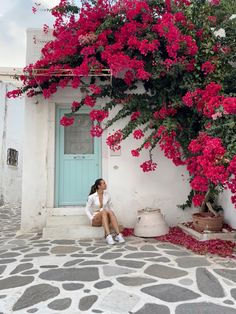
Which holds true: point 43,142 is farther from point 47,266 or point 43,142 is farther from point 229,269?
point 229,269

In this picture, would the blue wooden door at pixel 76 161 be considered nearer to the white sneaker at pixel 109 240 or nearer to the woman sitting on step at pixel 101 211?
the woman sitting on step at pixel 101 211

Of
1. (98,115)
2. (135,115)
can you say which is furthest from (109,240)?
(135,115)

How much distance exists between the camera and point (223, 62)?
5.63 metres

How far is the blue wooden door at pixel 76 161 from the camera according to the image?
6.47 m

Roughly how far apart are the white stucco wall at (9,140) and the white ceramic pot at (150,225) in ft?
24.1

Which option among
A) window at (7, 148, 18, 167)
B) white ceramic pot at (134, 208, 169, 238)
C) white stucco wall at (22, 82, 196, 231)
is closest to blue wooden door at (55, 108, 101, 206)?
white stucco wall at (22, 82, 196, 231)

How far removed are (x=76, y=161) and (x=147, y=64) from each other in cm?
272

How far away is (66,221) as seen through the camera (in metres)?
5.93

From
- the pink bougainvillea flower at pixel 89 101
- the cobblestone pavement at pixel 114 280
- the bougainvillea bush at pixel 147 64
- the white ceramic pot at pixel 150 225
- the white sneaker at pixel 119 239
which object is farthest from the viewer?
the pink bougainvillea flower at pixel 89 101

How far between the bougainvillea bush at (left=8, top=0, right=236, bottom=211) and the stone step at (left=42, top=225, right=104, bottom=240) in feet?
5.36

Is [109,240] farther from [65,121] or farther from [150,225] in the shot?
[65,121]

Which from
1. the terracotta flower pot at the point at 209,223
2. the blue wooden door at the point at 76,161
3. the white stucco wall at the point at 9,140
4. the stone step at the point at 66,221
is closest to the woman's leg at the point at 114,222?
the stone step at the point at 66,221

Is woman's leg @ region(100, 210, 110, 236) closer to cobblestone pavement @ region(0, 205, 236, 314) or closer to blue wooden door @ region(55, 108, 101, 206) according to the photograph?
cobblestone pavement @ region(0, 205, 236, 314)

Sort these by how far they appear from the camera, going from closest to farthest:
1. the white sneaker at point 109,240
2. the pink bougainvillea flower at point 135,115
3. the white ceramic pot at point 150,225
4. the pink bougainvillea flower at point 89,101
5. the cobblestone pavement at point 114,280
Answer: the cobblestone pavement at point 114,280 → the white sneaker at point 109,240 → the white ceramic pot at point 150,225 → the pink bougainvillea flower at point 135,115 → the pink bougainvillea flower at point 89,101
